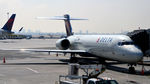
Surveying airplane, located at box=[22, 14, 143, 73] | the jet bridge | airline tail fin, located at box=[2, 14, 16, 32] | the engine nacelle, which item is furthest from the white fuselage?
airline tail fin, located at box=[2, 14, 16, 32]

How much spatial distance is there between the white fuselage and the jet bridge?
1.07 m

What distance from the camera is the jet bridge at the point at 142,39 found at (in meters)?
26.6

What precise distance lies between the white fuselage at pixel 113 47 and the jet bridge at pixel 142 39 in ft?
3.52

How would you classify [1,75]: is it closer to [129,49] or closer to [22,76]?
[22,76]

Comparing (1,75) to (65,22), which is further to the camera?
(65,22)

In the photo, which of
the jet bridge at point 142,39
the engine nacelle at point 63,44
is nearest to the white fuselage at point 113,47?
the jet bridge at point 142,39

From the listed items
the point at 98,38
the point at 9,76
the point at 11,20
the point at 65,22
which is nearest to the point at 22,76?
the point at 9,76

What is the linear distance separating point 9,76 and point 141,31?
44.4 feet

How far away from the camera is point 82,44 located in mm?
33125

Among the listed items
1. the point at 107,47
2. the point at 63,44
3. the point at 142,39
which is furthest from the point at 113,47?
the point at 63,44

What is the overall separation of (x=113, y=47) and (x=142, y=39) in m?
3.34

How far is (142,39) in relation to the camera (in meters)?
27.1

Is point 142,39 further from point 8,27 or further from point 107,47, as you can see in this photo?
point 8,27

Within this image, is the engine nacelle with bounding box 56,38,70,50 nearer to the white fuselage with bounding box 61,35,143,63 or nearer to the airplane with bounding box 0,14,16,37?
the white fuselage with bounding box 61,35,143,63
